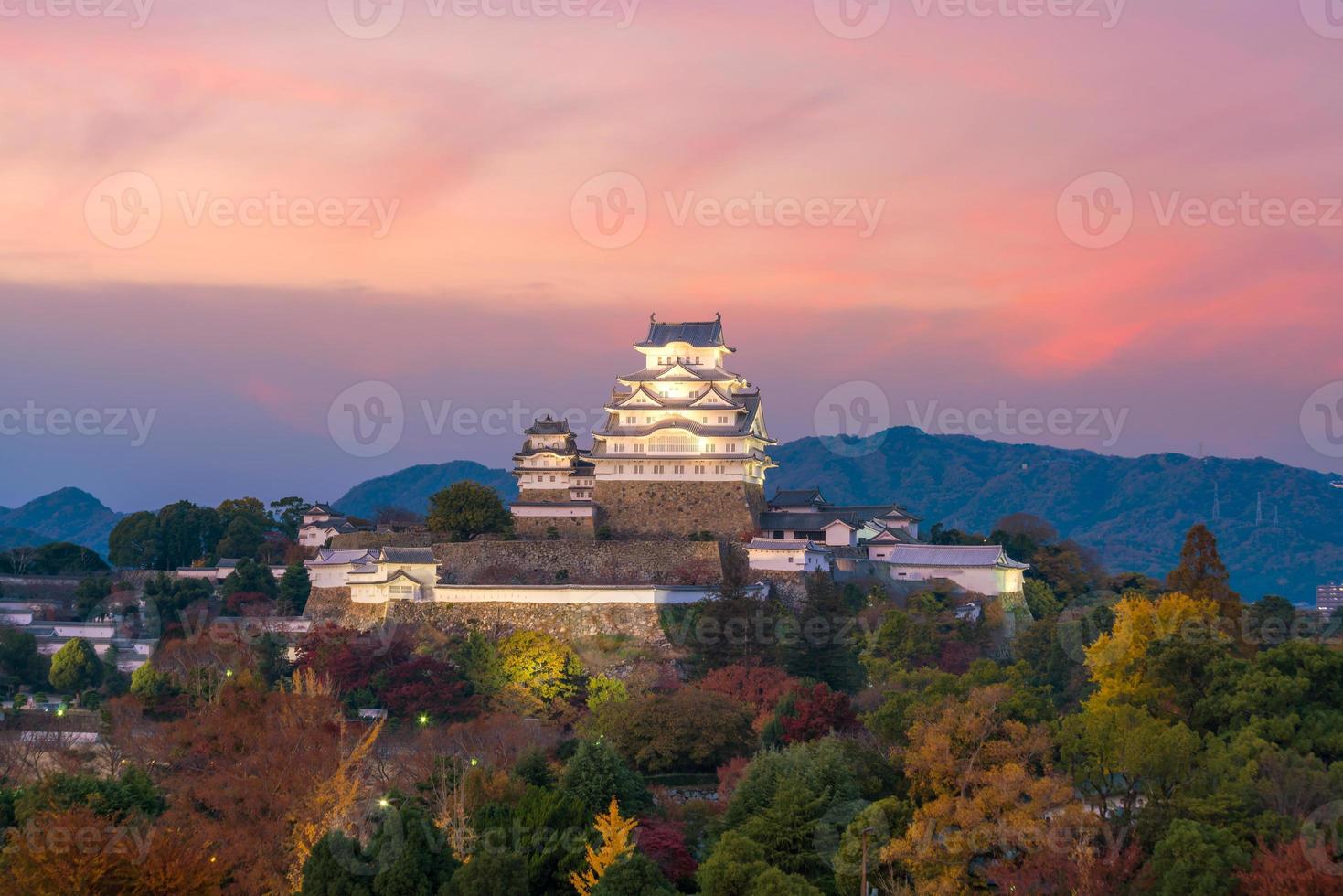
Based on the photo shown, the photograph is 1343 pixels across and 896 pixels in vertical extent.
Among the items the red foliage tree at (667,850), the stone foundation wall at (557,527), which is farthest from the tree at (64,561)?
the red foliage tree at (667,850)

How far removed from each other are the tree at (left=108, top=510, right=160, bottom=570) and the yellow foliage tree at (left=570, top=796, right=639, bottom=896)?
34374 millimetres

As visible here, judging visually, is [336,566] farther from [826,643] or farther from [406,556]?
[826,643]

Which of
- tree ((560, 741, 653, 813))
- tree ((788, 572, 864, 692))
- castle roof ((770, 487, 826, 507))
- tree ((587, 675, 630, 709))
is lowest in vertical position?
tree ((560, 741, 653, 813))

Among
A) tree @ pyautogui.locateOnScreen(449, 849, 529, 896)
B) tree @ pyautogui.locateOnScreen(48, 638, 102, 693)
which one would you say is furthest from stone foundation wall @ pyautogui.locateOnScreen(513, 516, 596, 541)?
tree @ pyautogui.locateOnScreen(449, 849, 529, 896)

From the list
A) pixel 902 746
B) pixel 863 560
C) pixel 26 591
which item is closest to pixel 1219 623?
pixel 902 746

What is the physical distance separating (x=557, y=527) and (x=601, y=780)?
19.3 meters

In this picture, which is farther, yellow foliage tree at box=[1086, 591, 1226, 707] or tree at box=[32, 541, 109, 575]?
tree at box=[32, 541, 109, 575]

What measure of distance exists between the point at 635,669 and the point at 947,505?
80135mm

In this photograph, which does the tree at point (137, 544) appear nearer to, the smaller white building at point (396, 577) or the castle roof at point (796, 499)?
the smaller white building at point (396, 577)

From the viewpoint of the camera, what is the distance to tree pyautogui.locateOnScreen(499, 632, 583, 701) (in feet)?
137

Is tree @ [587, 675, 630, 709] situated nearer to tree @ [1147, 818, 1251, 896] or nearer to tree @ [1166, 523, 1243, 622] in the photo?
tree @ [1166, 523, 1243, 622]

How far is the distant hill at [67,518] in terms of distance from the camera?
409 feet

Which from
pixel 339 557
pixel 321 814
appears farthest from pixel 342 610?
pixel 321 814

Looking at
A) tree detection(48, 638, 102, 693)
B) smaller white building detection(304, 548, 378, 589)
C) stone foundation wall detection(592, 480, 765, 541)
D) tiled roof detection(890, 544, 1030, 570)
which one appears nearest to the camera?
tree detection(48, 638, 102, 693)
